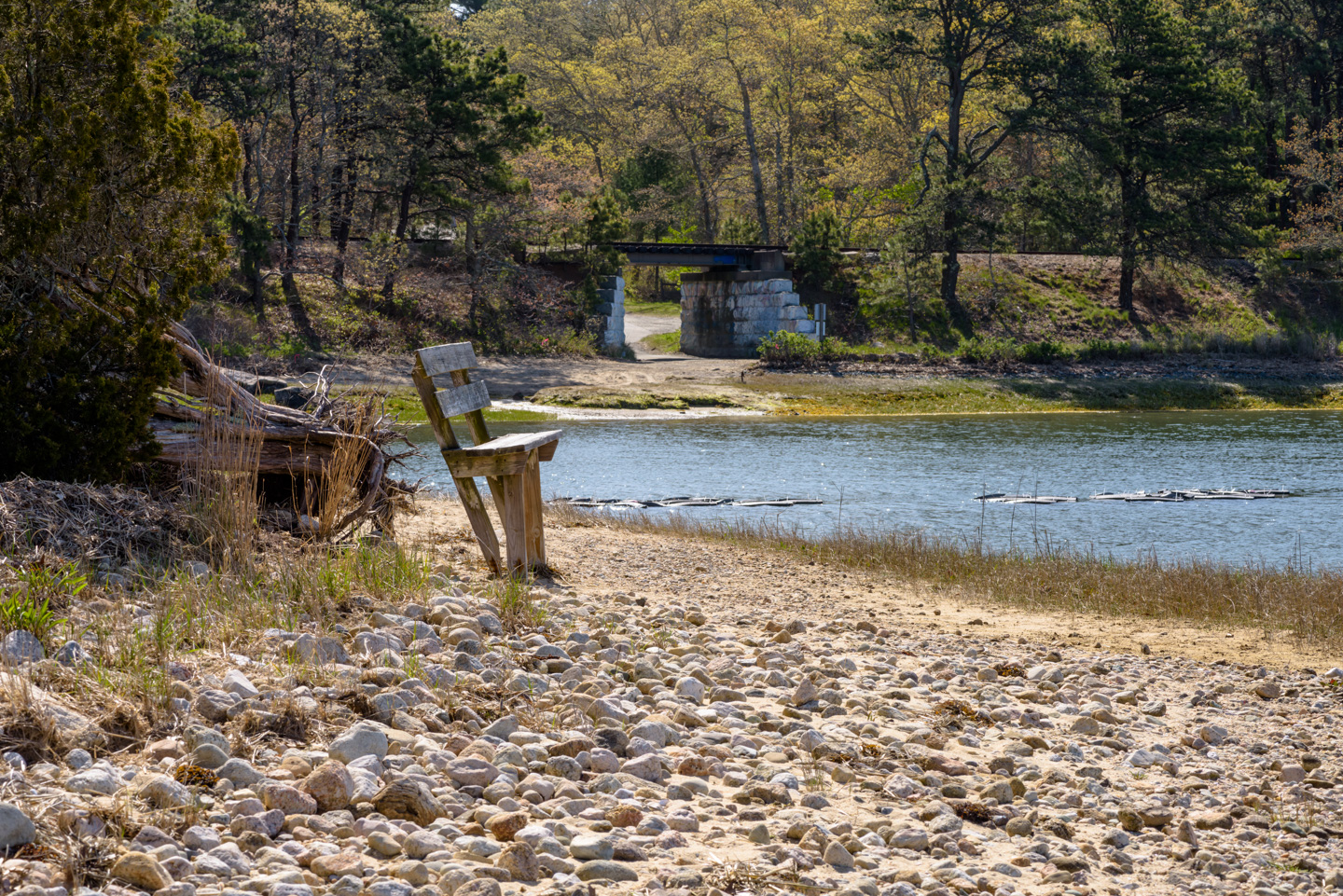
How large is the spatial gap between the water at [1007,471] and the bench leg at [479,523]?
6.47 m

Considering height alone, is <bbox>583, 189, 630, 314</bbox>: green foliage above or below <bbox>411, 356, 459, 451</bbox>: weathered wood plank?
above

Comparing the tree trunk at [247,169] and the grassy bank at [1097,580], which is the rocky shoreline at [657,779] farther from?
the tree trunk at [247,169]

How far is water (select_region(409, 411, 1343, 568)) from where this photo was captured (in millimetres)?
14898

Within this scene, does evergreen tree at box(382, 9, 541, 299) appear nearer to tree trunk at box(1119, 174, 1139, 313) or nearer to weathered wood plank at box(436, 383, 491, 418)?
tree trunk at box(1119, 174, 1139, 313)

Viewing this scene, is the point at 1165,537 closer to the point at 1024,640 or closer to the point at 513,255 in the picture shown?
the point at 1024,640

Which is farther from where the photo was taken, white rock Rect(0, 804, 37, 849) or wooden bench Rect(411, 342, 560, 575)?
wooden bench Rect(411, 342, 560, 575)

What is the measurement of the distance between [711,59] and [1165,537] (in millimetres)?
42363

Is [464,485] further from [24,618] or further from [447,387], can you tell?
[24,618]

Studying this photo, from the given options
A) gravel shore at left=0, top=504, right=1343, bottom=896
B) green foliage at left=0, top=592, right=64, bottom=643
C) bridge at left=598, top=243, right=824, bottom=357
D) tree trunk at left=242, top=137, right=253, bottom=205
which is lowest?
gravel shore at left=0, top=504, right=1343, bottom=896

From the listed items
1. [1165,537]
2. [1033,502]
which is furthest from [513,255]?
[1165,537]

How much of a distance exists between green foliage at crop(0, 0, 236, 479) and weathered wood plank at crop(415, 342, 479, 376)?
167 cm

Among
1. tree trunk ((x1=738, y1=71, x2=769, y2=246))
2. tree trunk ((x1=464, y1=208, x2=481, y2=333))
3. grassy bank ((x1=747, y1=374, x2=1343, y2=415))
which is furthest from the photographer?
tree trunk ((x1=738, y1=71, x2=769, y2=246))

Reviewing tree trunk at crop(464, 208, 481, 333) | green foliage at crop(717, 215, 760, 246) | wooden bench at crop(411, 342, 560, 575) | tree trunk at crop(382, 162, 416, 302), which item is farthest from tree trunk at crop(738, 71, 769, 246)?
wooden bench at crop(411, 342, 560, 575)

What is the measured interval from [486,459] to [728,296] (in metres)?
38.9
